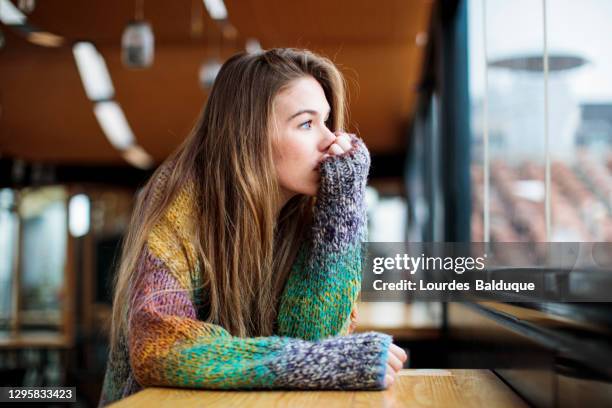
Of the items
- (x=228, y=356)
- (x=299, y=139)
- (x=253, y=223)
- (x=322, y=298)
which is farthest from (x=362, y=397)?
(x=299, y=139)

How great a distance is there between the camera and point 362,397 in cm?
114

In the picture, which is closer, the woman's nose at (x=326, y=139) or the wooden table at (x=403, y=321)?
the woman's nose at (x=326, y=139)

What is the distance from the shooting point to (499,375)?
4.64 feet

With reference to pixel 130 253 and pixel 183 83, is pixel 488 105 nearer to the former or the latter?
pixel 130 253

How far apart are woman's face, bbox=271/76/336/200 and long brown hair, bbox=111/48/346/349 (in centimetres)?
2

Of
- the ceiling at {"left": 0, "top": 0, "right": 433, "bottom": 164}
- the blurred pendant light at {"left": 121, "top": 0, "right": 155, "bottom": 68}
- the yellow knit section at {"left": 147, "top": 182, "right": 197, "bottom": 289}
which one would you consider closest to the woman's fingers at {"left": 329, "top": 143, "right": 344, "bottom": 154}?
the yellow knit section at {"left": 147, "top": 182, "right": 197, "bottom": 289}

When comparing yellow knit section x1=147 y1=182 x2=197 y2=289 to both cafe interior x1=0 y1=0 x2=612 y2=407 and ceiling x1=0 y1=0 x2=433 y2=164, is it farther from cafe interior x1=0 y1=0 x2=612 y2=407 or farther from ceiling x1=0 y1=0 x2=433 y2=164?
ceiling x1=0 y1=0 x2=433 y2=164

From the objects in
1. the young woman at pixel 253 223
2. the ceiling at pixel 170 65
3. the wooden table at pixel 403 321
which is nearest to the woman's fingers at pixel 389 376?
the young woman at pixel 253 223

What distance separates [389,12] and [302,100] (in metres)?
5.29

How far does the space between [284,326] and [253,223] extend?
0.20 m

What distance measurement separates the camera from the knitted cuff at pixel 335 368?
3.83ft

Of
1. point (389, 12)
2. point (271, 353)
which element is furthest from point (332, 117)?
point (389, 12)

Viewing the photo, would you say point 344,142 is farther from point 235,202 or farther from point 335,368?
point 335,368

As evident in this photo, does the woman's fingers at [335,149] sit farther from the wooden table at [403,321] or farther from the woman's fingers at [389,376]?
the wooden table at [403,321]
